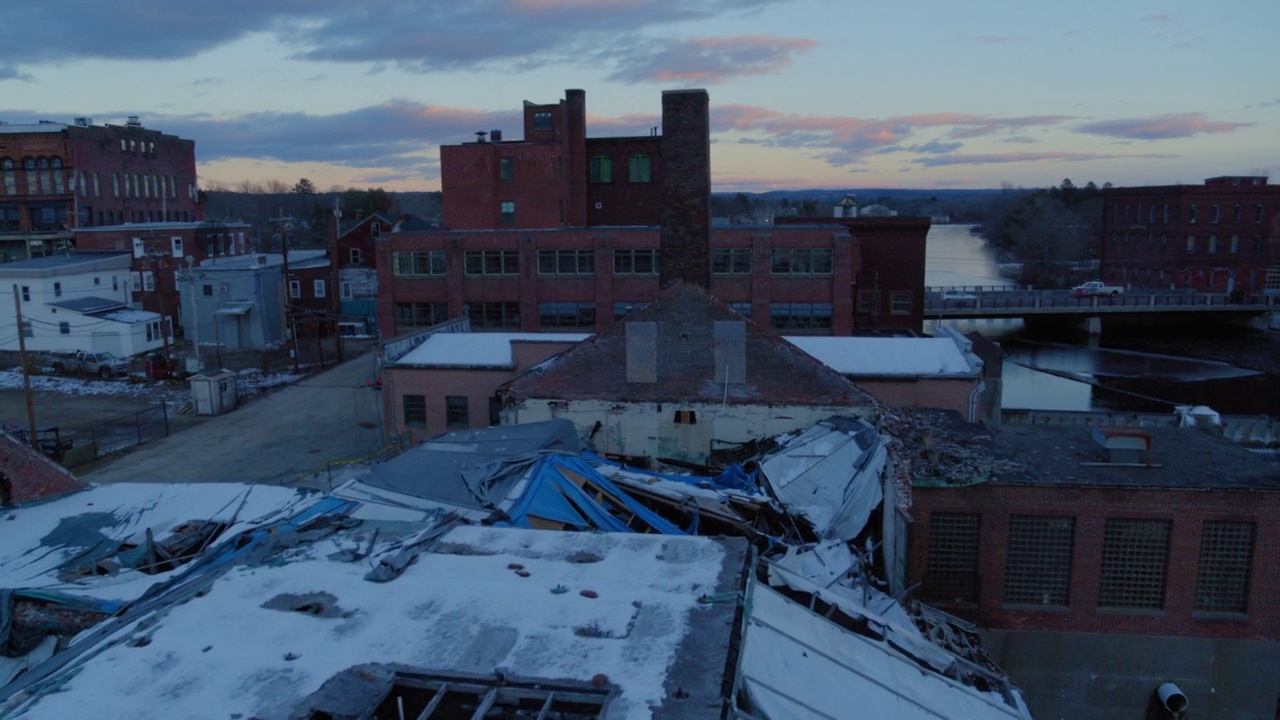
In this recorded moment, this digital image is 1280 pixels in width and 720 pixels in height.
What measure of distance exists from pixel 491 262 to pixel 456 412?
13.0 meters

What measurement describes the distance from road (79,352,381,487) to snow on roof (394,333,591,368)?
13.4 feet

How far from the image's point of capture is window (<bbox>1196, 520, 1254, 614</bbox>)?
49.9ft

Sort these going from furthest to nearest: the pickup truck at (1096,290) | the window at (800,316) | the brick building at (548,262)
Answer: the pickup truck at (1096,290) < the window at (800,316) < the brick building at (548,262)

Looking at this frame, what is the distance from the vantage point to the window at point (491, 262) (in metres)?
39.1

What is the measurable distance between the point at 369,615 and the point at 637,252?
3046 centimetres

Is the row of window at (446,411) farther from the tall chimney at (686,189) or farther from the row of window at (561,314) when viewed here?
the row of window at (561,314)

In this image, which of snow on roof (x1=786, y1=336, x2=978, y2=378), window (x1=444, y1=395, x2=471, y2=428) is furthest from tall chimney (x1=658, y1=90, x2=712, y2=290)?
window (x1=444, y1=395, x2=471, y2=428)

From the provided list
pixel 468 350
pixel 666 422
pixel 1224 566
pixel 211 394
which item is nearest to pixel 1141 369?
pixel 468 350

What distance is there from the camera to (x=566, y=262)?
38594 millimetres

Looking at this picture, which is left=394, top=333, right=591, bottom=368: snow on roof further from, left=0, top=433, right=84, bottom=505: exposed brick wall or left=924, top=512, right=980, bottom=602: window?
left=924, top=512, right=980, bottom=602: window

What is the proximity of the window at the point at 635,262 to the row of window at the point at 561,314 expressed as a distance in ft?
4.35

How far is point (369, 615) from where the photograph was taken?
850 centimetres

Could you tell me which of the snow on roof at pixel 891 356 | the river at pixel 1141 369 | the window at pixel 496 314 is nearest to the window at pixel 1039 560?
the snow on roof at pixel 891 356

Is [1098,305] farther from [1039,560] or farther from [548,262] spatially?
[1039,560]
